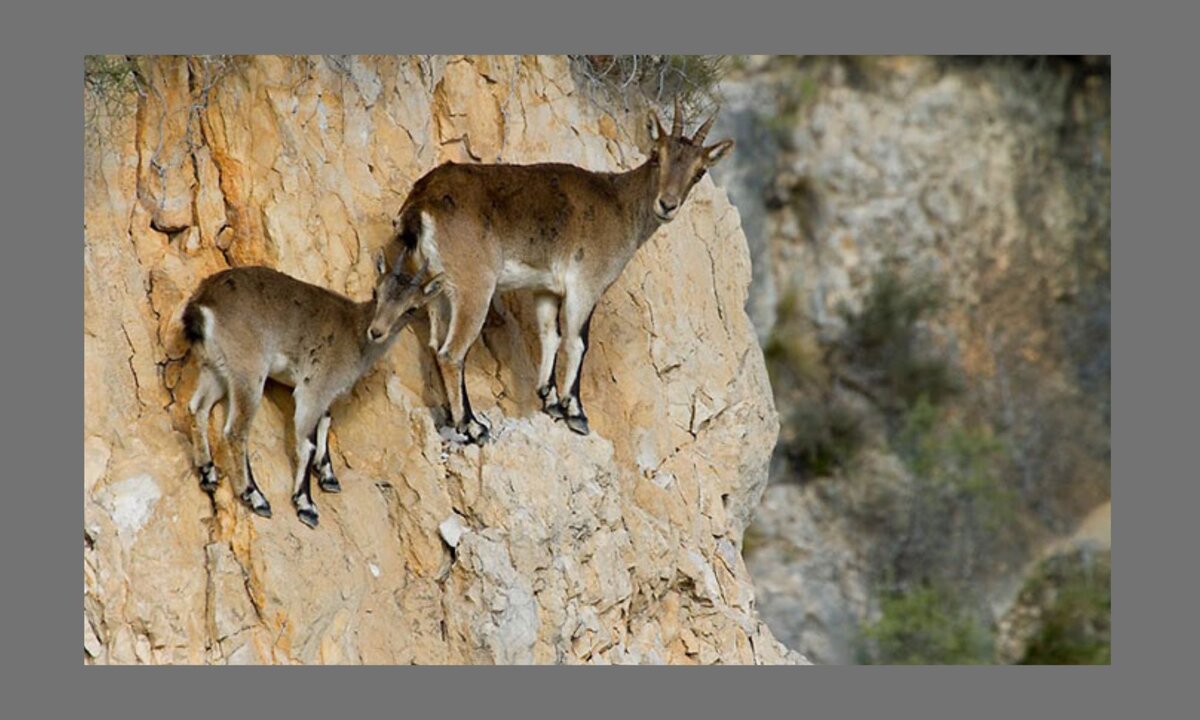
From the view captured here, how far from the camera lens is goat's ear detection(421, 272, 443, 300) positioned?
517 inches

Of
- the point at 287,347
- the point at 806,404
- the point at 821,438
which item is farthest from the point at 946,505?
the point at 287,347

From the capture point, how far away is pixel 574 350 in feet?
46.2

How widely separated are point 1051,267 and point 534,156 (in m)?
16.8

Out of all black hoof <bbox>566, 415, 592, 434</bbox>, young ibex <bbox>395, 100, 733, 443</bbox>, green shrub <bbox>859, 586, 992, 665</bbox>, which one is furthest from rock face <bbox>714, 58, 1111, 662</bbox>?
black hoof <bbox>566, 415, 592, 434</bbox>

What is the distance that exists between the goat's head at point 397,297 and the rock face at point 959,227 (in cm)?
1494

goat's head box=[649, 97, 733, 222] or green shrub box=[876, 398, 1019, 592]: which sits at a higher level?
goat's head box=[649, 97, 733, 222]

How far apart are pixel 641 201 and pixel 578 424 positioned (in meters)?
1.81

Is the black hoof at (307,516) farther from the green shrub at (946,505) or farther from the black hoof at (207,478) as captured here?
the green shrub at (946,505)

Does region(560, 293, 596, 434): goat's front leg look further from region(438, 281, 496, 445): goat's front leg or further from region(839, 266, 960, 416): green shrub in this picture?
region(839, 266, 960, 416): green shrub

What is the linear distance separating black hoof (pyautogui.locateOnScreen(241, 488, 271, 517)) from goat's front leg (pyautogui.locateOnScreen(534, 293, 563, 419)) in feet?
8.15

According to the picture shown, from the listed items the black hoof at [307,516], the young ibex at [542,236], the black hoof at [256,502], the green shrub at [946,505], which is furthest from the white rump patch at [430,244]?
the green shrub at [946,505]

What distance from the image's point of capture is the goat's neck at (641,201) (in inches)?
563

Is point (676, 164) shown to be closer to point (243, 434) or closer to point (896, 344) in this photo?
point (243, 434)

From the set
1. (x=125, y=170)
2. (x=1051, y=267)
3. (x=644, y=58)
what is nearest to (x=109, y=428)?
(x=125, y=170)
